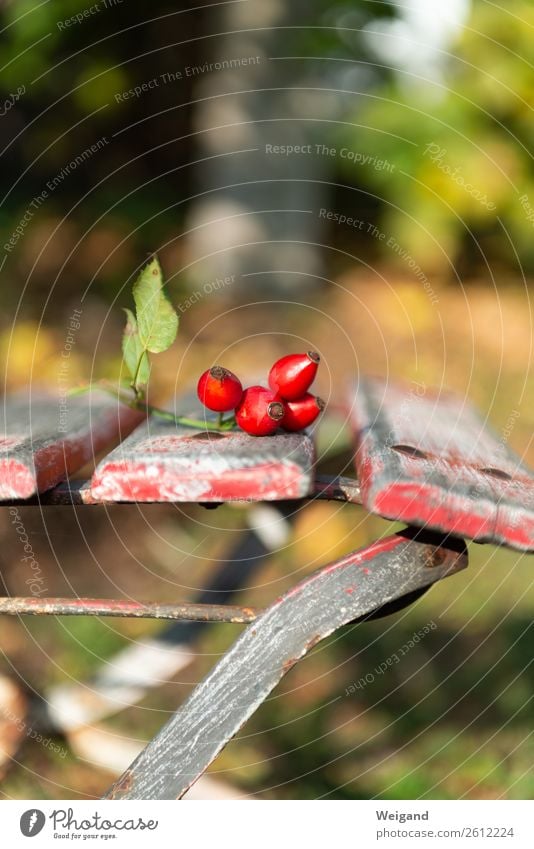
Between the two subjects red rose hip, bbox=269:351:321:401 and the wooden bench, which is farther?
red rose hip, bbox=269:351:321:401

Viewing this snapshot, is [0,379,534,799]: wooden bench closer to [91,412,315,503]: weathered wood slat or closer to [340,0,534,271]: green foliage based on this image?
[91,412,315,503]: weathered wood slat

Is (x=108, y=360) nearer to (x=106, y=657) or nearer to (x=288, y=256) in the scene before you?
(x=288, y=256)

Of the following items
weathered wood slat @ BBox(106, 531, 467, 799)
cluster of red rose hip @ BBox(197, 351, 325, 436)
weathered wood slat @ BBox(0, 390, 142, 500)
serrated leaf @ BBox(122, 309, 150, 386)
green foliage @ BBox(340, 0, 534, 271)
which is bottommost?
weathered wood slat @ BBox(106, 531, 467, 799)

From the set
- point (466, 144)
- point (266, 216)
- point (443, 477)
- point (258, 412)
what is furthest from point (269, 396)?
point (466, 144)

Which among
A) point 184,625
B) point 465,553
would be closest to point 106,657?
point 184,625

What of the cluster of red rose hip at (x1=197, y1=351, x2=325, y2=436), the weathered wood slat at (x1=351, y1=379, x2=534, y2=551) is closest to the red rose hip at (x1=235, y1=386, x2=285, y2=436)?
the cluster of red rose hip at (x1=197, y1=351, x2=325, y2=436)

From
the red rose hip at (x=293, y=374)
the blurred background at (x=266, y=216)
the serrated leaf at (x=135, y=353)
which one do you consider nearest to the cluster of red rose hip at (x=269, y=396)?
the red rose hip at (x=293, y=374)

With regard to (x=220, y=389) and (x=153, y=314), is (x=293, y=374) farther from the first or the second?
(x=153, y=314)

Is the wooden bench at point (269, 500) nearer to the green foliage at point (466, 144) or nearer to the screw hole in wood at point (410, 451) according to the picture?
the screw hole in wood at point (410, 451)
